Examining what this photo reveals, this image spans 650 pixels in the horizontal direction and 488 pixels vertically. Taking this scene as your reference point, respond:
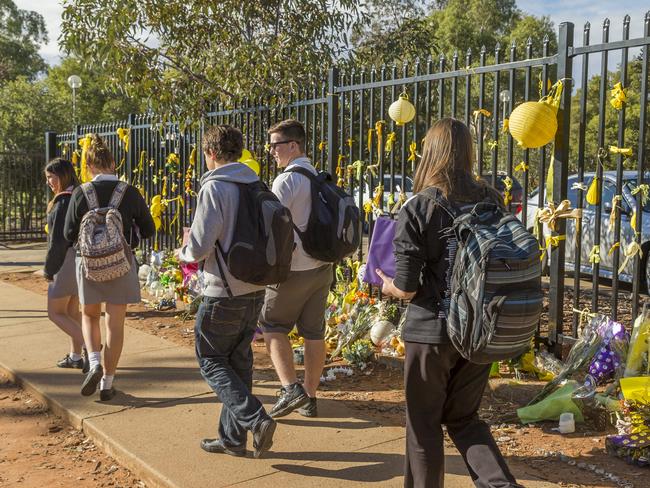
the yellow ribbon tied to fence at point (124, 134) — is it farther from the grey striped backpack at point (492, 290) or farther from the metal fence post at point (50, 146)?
the grey striped backpack at point (492, 290)

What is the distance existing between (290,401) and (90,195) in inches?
73.7

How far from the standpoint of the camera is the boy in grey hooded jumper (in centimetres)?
379

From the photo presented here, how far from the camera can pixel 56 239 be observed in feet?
17.2

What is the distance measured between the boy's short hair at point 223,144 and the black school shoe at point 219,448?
1.53 m

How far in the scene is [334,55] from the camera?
10008 mm

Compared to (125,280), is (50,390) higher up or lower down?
lower down

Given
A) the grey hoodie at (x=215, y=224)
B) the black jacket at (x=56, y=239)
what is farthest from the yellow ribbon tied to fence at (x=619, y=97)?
the black jacket at (x=56, y=239)

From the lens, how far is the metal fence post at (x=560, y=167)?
5.09 m

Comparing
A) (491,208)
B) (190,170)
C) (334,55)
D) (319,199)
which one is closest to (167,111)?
(190,170)

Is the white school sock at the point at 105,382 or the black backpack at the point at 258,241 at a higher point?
the black backpack at the point at 258,241

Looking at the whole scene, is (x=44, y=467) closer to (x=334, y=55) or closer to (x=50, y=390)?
(x=50, y=390)

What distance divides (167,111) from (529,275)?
23.6ft

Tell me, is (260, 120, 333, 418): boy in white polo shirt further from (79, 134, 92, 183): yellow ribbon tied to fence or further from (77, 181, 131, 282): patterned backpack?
(79, 134, 92, 183): yellow ribbon tied to fence

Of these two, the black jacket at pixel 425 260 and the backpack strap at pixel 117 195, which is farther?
the backpack strap at pixel 117 195
